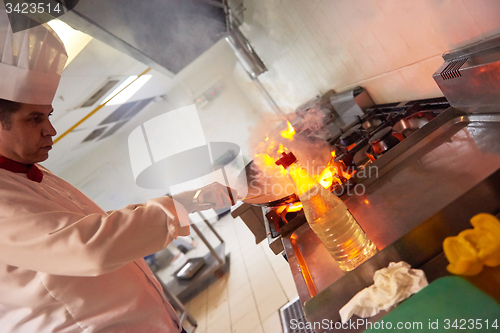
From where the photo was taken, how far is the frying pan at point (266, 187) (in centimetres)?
115

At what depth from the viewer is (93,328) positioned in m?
1.02

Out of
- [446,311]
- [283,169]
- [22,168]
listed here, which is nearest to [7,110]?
[22,168]

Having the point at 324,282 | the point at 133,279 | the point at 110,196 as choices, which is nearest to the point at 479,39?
the point at 324,282

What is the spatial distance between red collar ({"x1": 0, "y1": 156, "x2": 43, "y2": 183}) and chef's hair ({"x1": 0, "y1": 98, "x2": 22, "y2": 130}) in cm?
14

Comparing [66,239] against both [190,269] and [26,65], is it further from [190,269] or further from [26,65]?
[190,269]

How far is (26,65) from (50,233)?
1.96ft

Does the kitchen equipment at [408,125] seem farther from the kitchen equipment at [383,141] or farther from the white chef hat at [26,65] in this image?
the white chef hat at [26,65]

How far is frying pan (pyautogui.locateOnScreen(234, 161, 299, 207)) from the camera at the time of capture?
3.77ft

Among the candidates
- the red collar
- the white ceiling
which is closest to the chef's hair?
the red collar

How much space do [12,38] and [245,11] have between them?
2.45m

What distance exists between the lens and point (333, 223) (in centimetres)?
96

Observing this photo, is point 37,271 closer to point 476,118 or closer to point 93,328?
point 93,328

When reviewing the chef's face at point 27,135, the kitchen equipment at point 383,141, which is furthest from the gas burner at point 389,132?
the chef's face at point 27,135

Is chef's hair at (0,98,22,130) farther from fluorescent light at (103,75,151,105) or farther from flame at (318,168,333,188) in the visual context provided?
fluorescent light at (103,75,151,105)
